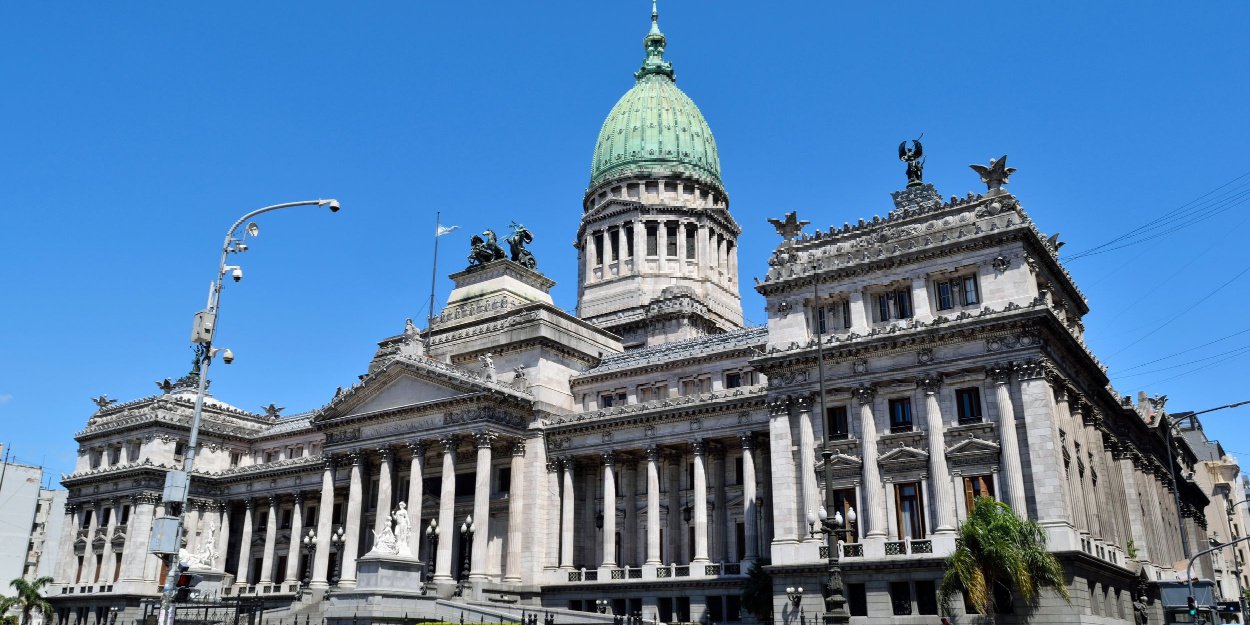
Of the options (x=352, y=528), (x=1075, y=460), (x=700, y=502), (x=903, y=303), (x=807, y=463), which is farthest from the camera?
(x=352, y=528)

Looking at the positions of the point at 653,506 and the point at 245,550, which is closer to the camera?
the point at 653,506

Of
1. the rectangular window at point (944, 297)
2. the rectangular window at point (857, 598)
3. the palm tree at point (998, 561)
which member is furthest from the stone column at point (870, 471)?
the palm tree at point (998, 561)

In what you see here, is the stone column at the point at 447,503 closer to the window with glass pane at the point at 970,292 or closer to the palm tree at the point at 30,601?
the window with glass pane at the point at 970,292

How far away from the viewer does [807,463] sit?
49.8 meters

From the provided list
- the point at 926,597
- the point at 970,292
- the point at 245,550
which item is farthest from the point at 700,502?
the point at 245,550

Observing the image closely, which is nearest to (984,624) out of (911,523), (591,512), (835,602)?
(911,523)

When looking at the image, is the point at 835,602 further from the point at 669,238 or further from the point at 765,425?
the point at 669,238

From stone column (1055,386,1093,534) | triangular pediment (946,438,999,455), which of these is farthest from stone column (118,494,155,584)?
stone column (1055,386,1093,534)

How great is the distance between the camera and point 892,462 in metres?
48.4

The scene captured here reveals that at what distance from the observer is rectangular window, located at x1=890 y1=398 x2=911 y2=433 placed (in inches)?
1930

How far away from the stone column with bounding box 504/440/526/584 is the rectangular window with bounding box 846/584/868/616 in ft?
78.6

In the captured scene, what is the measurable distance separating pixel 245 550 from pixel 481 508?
3221 cm

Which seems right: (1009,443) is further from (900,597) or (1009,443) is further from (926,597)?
(900,597)

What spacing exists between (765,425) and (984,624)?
19.4m
